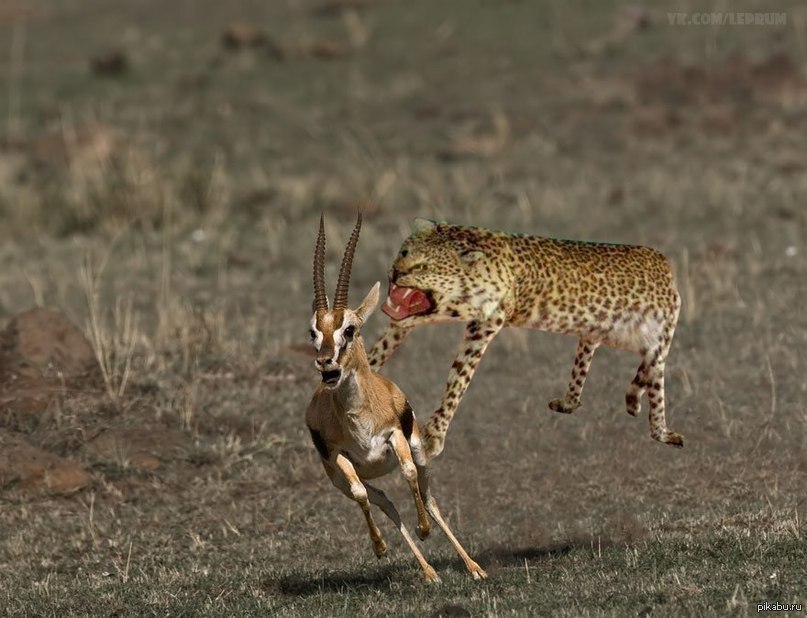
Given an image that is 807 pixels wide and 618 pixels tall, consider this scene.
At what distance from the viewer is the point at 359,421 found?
343 inches

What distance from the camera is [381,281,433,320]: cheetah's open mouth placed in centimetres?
804

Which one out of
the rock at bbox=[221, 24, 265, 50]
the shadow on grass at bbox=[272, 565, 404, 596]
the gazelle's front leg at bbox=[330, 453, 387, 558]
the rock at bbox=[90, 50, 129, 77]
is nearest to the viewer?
the gazelle's front leg at bbox=[330, 453, 387, 558]

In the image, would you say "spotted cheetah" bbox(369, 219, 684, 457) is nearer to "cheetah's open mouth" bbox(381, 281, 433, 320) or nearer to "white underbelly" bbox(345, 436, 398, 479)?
"cheetah's open mouth" bbox(381, 281, 433, 320)

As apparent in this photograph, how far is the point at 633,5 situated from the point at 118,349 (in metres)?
17.8

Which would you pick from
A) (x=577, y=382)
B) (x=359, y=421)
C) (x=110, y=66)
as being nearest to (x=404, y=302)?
(x=359, y=421)

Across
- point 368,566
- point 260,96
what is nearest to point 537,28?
point 260,96

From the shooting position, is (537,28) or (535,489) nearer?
(535,489)

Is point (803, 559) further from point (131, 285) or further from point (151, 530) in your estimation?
point (131, 285)

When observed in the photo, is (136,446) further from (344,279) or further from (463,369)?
(463,369)

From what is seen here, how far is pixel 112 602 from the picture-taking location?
1021cm

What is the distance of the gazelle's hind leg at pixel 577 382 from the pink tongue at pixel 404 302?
0.97 m

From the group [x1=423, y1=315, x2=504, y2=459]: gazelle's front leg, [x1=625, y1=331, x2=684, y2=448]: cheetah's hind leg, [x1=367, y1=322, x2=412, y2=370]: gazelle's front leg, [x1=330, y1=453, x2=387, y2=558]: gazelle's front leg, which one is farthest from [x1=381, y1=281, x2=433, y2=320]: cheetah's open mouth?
[x1=625, y1=331, x2=684, y2=448]: cheetah's hind leg

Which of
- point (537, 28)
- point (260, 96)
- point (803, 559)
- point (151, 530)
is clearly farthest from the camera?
point (537, 28)

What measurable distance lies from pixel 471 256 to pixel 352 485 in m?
1.37
